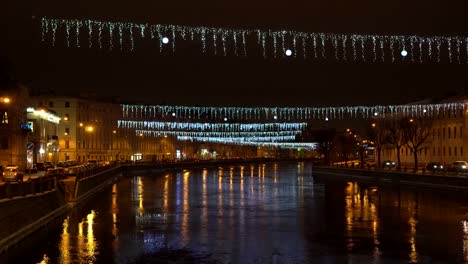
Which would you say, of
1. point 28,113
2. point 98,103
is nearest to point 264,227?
point 28,113

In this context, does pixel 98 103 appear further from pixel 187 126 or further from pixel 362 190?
pixel 362 190

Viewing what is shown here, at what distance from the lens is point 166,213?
4766 cm

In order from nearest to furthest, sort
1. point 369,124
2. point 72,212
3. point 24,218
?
1. point 24,218
2. point 72,212
3. point 369,124

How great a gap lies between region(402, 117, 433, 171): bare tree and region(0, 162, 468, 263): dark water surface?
40859mm

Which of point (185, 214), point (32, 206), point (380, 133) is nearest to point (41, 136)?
point (380, 133)

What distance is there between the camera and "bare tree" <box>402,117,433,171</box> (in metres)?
101

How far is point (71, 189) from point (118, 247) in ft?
65.7

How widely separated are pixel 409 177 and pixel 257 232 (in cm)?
4291

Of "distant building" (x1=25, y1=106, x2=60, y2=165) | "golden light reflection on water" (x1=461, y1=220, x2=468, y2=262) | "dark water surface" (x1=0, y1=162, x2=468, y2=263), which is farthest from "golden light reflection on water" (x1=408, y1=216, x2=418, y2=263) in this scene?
"distant building" (x1=25, y1=106, x2=60, y2=165)

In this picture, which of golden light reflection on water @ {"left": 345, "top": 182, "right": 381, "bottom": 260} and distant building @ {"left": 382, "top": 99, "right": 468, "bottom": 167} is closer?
golden light reflection on water @ {"left": 345, "top": 182, "right": 381, "bottom": 260}

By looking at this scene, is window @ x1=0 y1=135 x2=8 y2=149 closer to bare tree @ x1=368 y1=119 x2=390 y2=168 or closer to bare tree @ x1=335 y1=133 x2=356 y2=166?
bare tree @ x1=368 y1=119 x2=390 y2=168

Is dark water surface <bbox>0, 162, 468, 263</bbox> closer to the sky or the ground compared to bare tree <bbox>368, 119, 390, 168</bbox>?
closer to the ground

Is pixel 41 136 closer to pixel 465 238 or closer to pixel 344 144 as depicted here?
pixel 344 144

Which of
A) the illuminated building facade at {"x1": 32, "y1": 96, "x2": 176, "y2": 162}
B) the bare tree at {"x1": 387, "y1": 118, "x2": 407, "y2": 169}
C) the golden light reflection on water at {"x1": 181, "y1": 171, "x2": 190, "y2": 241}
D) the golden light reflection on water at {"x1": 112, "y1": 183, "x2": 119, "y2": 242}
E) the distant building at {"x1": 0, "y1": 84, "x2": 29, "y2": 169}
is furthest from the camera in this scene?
the illuminated building facade at {"x1": 32, "y1": 96, "x2": 176, "y2": 162}
